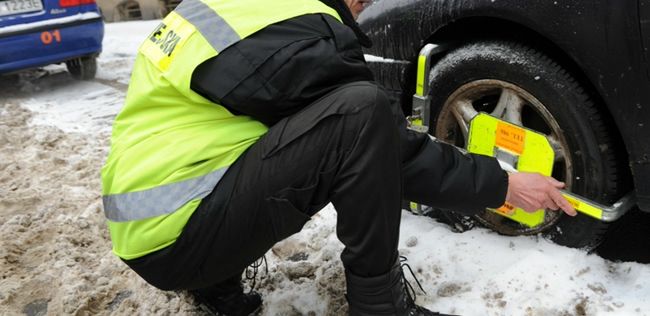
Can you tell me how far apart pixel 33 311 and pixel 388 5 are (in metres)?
1.90

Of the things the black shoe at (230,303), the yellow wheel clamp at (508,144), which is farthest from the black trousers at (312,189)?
the yellow wheel clamp at (508,144)

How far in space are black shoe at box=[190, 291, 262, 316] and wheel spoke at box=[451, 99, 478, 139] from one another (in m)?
1.02

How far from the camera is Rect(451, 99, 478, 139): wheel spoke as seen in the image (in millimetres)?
2070

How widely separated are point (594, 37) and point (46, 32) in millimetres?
5058

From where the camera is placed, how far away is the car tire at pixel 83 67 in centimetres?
600

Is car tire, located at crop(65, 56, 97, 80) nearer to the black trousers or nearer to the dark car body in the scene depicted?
the dark car body

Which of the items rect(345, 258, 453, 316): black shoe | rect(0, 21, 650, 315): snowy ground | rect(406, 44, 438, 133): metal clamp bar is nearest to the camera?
rect(345, 258, 453, 316): black shoe

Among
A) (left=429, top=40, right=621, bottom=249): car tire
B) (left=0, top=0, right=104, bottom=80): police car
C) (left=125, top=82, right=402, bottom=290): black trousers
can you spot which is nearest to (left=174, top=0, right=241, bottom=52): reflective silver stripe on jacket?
(left=125, top=82, right=402, bottom=290): black trousers

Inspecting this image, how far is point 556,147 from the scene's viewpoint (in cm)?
184

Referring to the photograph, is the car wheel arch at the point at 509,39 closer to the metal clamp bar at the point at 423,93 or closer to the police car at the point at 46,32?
the metal clamp bar at the point at 423,93

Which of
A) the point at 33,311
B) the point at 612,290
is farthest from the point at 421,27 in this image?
the point at 33,311

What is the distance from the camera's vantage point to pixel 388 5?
7.25 feet

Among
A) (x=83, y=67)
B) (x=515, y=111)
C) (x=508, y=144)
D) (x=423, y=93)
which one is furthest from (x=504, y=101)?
(x=83, y=67)

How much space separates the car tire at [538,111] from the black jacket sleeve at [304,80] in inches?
16.2
